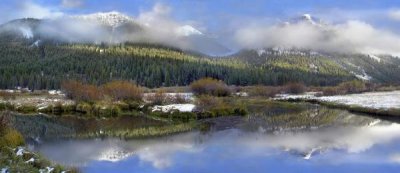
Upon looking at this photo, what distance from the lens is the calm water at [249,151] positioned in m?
38.4

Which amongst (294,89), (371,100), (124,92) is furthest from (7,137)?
(294,89)

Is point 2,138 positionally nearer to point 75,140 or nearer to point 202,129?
point 75,140

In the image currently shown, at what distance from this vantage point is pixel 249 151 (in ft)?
153

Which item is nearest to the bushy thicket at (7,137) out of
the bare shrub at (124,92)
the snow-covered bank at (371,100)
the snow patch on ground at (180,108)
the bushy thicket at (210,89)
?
the snow patch on ground at (180,108)

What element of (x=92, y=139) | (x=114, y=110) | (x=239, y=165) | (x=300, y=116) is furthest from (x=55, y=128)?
(x=300, y=116)

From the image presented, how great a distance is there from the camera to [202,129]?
2625 inches

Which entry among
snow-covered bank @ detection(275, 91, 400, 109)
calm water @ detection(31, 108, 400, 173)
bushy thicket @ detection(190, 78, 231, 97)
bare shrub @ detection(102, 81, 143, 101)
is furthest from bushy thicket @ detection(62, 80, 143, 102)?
snow-covered bank @ detection(275, 91, 400, 109)

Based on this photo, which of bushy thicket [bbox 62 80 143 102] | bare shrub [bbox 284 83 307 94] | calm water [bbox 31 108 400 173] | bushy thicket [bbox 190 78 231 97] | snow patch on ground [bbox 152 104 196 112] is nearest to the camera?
calm water [bbox 31 108 400 173]

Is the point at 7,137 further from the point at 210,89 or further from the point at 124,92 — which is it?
the point at 210,89

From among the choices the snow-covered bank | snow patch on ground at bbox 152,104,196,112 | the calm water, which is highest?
the snow-covered bank

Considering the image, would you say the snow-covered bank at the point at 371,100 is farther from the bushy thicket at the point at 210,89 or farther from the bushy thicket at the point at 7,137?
the bushy thicket at the point at 7,137

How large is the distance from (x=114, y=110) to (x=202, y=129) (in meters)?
32.1

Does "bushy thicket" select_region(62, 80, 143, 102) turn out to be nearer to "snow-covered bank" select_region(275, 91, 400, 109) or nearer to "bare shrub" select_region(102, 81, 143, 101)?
"bare shrub" select_region(102, 81, 143, 101)

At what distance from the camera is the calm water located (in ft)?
126
